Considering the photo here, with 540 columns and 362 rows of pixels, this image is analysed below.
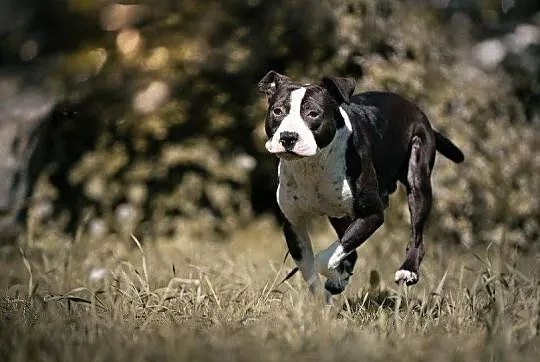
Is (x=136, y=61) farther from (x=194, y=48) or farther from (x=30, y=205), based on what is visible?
(x=30, y=205)

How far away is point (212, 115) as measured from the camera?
8.53m

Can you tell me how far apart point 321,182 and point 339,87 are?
432 millimetres

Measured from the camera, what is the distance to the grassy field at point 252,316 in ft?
10.8

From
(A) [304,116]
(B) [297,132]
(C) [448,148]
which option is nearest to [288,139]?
(B) [297,132]

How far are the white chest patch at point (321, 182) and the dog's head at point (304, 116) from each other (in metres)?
0.08

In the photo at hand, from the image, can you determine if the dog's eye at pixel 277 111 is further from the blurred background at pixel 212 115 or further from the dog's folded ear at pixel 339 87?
the blurred background at pixel 212 115

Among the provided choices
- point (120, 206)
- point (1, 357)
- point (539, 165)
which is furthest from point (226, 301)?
point (539, 165)

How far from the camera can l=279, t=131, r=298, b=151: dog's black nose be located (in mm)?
4270

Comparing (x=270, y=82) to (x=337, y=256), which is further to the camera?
(x=270, y=82)

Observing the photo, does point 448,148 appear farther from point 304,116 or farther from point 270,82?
point 304,116

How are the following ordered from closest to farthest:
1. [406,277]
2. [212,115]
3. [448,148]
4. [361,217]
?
[361,217]
[406,277]
[448,148]
[212,115]

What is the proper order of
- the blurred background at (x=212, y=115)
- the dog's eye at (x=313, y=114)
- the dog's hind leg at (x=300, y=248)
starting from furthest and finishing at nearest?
Result: the blurred background at (x=212, y=115)
the dog's hind leg at (x=300, y=248)
the dog's eye at (x=313, y=114)

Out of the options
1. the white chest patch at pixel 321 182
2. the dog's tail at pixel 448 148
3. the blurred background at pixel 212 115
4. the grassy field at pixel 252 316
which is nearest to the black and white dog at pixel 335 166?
the white chest patch at pixel 321 182

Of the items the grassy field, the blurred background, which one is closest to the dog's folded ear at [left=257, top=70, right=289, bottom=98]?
the grassy field
